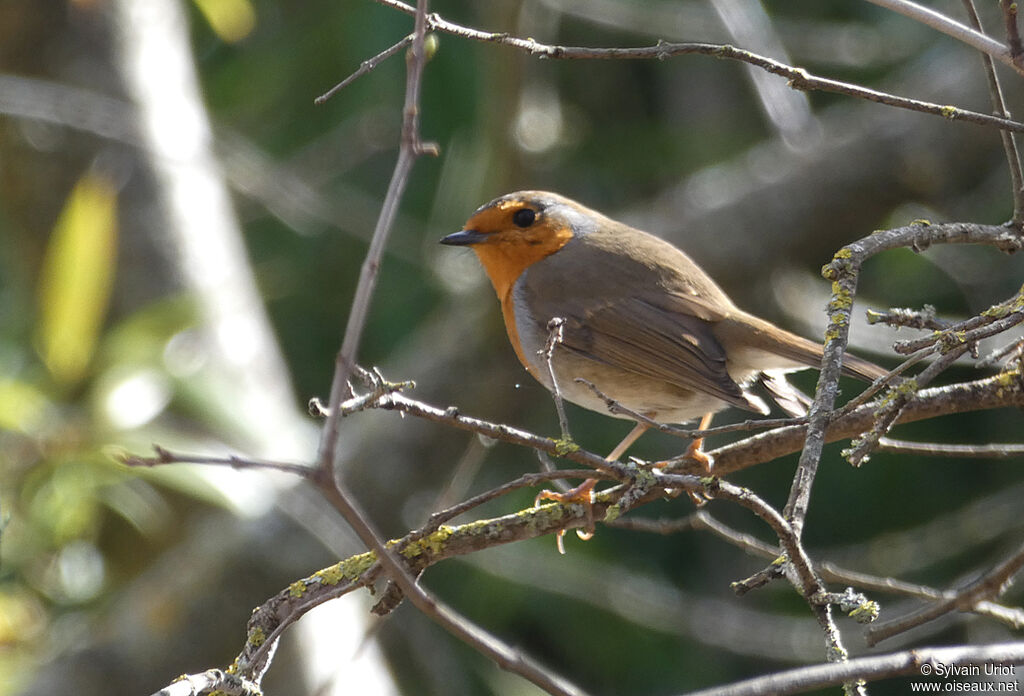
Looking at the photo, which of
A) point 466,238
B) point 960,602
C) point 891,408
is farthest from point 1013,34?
point 466,238

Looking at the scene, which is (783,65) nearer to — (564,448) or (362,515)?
(564,448)

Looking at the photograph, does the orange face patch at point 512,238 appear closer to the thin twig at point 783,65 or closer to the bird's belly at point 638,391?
the bird's belly at point 638,391

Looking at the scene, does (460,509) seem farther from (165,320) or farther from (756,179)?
(756,179)

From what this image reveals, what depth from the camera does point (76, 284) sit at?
4.68m

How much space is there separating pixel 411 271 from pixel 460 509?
5.14m

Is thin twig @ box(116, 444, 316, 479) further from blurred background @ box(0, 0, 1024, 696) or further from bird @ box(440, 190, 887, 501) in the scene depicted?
blurred background @ box(0, 0, 1024, 696)

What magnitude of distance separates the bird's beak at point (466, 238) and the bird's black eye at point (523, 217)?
0.43ft

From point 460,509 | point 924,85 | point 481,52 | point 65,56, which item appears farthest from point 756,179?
point 460,509

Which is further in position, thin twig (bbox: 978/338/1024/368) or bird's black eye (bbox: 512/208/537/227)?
bird's black eye (bbox: 512/208/537/227)

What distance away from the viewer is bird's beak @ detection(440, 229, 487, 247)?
13.0 ft

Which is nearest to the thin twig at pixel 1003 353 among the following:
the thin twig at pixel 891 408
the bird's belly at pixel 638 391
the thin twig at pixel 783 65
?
the thin twig at pixel 891 408

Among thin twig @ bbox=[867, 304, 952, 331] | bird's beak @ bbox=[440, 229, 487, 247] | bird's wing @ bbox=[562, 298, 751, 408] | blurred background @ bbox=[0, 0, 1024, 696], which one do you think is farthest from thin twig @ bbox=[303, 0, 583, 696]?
blurred background @ bbox=[0, 0, 1024, 696]

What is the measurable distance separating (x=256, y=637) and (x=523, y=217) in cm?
245

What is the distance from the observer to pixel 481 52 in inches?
236
